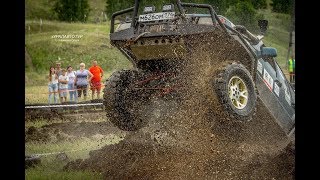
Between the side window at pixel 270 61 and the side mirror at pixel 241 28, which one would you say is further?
the side window at pixel 270 61

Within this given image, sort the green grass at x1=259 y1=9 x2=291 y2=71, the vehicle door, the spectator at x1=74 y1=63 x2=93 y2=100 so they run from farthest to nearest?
the vehicle door, the spectator at x1=74 y1=63 x2=93 y2=100, the green grass at x1=259 y1=9 x2=291 y2=71

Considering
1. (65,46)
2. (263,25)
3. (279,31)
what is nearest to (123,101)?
(65,46)

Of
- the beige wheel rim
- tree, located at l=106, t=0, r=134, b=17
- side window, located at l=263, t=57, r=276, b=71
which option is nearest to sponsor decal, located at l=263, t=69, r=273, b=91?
side window, located at l=263, t=57, r=276, b=71

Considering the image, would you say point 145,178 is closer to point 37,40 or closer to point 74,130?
point 74,130

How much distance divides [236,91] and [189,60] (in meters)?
0.60

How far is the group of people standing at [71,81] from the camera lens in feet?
18.7

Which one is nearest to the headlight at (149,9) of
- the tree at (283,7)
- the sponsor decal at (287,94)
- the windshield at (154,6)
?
the windshield at (154,6)

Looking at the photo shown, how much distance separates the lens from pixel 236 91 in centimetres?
559

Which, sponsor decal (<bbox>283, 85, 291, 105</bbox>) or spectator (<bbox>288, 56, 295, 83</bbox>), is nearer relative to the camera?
spectator (<bbox>288, 56, 295, 83</bbox>)

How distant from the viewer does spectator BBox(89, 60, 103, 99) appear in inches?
227

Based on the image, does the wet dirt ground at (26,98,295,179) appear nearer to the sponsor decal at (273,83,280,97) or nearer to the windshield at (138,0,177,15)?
the sponsor decal at (273,83,280,97)

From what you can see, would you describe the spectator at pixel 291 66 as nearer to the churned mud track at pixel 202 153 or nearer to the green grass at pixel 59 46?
the churned mud track at pixel 202 153

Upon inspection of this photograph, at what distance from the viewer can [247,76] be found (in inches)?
221

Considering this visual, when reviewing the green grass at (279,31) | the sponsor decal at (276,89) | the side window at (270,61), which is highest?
the green grass at (279,31)
